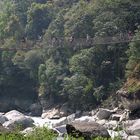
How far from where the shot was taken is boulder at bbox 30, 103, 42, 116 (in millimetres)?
26752

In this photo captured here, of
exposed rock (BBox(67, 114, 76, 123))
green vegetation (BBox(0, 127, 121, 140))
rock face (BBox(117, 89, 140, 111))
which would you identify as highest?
green vegetation (BBox(0, 127, 121, 140))

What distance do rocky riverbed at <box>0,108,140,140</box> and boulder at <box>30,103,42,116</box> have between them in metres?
1.42

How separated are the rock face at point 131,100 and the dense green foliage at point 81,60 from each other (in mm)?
1459

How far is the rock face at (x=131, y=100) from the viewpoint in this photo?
65.4 ft

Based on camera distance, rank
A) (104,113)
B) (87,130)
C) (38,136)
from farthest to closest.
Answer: (104,113) < (87,130) < (38,136)

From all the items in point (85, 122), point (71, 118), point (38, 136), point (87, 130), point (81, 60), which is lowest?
point (71, 118)

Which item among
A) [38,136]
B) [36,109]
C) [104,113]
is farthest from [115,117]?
[38,136]

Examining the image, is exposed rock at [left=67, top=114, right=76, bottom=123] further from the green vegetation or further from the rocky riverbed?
the green vegetation

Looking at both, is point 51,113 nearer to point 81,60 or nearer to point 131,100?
point 81,60

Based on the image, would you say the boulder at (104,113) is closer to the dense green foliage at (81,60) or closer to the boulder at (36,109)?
the dense green foliage at (81,60)

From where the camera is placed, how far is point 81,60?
24.3m

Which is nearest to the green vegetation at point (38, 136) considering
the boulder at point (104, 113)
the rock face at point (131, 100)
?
the rock face at point (131, 100)

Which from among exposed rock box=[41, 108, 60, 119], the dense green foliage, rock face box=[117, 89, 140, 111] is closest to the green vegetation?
the dense green foliage

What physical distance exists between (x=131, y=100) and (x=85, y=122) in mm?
11391
